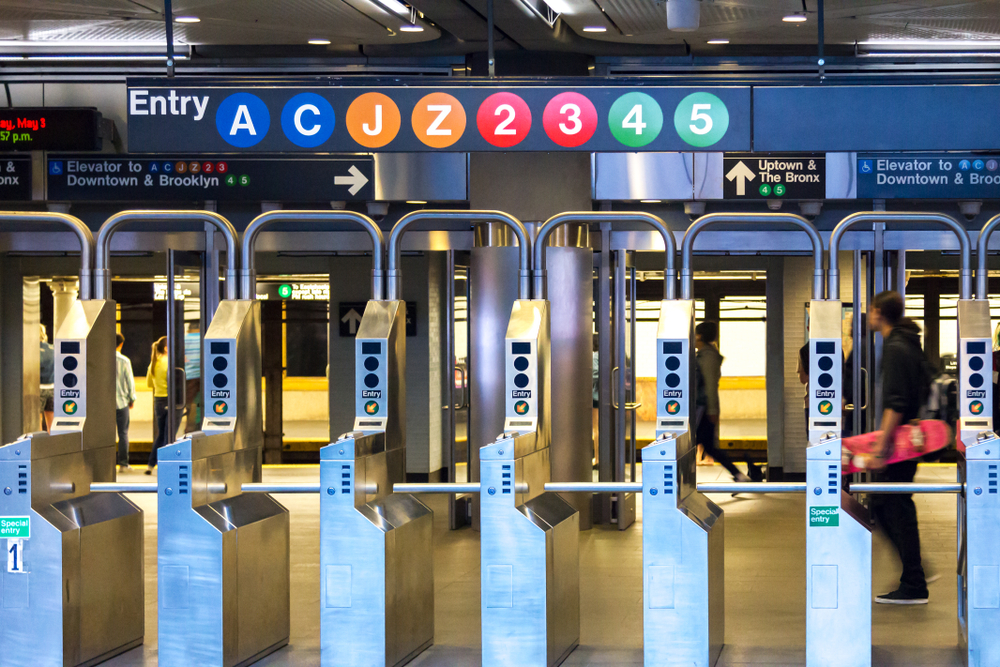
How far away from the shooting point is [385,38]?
7.48m

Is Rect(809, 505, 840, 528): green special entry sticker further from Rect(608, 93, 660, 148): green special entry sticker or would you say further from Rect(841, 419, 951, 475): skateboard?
Rect(608, 93, 660, 148): green special entry sticker

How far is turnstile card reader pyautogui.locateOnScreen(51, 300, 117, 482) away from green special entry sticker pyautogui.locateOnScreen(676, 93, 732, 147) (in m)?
2.70

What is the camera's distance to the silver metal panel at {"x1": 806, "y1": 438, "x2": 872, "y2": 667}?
4.28m

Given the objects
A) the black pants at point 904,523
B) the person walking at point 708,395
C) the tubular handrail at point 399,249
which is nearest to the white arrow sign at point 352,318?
the person walking at point 708,395

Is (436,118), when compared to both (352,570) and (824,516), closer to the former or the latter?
(352,570)

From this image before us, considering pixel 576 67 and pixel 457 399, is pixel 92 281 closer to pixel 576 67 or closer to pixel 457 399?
pixel 457 399

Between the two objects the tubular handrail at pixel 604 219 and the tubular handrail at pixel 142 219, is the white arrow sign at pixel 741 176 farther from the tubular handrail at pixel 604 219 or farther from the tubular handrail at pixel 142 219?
the tubular handrail at pixel 142 219

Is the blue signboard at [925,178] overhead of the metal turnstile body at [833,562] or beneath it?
overhead

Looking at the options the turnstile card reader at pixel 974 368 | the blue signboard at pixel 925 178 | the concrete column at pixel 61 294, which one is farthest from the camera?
the concrete column at pixel 61 294

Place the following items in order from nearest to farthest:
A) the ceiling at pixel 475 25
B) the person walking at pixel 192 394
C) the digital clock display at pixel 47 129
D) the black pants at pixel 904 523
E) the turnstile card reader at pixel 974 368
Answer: the turnstile card reader at pixel 974 368, the black pants at pixel 904 523, the ceiling at pixel 475 25, the digital clock display at pixel 47 129, the person walking at pixel 192 394

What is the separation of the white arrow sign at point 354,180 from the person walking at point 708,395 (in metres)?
2.99

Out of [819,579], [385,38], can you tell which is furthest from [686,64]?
[819,579]

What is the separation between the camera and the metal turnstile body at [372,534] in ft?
14.4

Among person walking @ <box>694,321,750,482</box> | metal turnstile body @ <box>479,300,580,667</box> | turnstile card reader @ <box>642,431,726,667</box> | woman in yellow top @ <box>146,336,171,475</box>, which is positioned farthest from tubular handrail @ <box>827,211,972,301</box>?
woman in yellow top @ <box>146,336,171,475</box>
